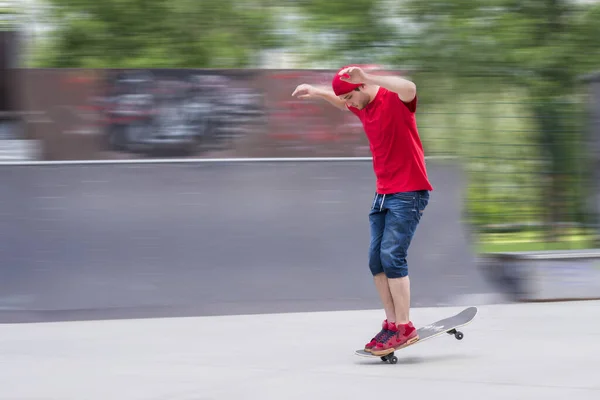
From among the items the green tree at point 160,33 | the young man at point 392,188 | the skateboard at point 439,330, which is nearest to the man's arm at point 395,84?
the young man at point 392,188

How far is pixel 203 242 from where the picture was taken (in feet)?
21.4

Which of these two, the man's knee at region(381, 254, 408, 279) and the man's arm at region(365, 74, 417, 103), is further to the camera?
the man's knee at region(381, 254, 408, 279)

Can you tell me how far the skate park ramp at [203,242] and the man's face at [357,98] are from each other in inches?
81.2

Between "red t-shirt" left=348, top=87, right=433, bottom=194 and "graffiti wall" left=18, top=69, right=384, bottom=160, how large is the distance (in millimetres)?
2099

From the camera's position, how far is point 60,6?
938cm

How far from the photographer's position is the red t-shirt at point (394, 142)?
15.3ft

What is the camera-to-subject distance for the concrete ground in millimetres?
4105

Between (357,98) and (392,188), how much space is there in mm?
561

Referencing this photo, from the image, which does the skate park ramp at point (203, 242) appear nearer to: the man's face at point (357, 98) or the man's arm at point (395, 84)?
the man's face at point (357, 98)

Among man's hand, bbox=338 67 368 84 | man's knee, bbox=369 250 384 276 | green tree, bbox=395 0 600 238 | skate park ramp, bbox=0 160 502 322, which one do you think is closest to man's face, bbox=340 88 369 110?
man's hand, bbox=338 67 368 84

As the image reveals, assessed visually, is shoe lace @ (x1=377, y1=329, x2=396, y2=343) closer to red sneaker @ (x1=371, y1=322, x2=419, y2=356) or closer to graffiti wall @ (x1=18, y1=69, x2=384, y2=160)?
red sneaker @ (x1=371, y1=322, x2=419, y2=356)

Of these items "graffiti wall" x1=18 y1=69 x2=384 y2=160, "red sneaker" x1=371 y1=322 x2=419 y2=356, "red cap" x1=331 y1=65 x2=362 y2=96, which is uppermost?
"red cap" x1=331 y1=65 x2=362 y2=96

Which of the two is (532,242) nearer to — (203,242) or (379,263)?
(203,242)

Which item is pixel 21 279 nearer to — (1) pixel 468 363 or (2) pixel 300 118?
(2) pixel 300 118
